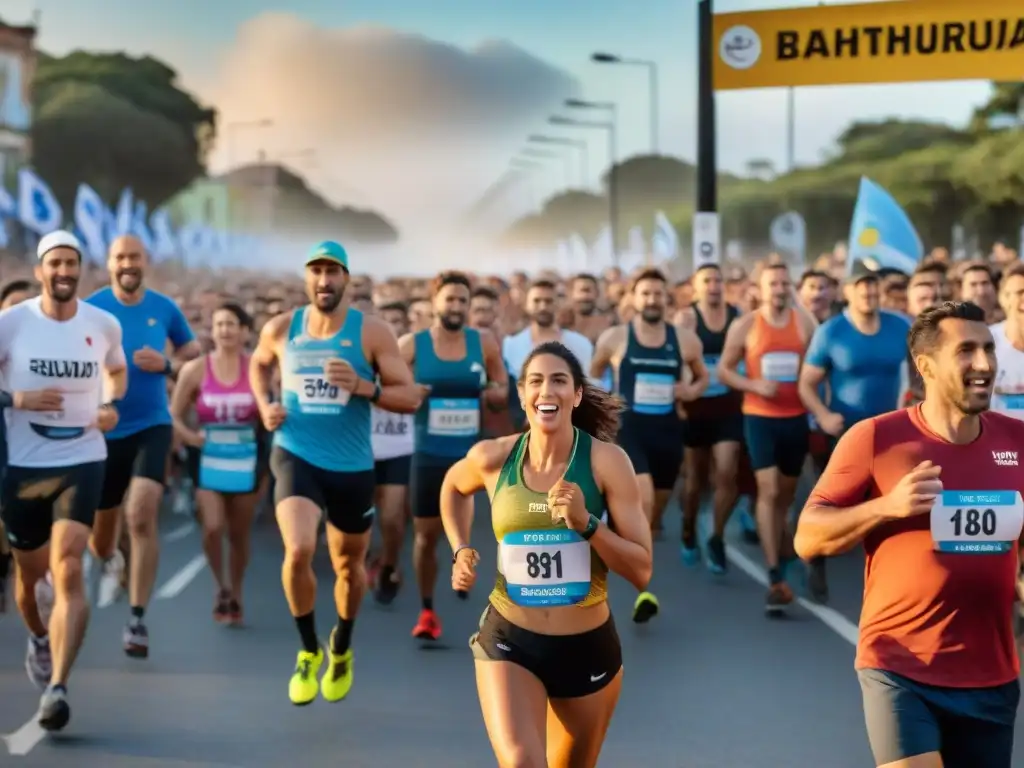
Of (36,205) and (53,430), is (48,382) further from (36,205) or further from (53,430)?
(36,205)

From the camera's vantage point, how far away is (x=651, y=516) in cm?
1152

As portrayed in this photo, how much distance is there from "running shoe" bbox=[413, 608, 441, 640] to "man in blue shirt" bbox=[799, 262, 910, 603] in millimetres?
2410

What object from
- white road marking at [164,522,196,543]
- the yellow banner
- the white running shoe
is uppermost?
the yellow banner

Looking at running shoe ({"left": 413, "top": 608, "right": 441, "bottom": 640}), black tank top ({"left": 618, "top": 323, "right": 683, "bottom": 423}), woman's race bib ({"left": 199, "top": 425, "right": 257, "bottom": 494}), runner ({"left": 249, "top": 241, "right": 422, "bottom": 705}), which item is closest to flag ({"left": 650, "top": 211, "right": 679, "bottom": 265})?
black tank top ({"left": 618, "top": 323, "right": 683, "bottom": 423})

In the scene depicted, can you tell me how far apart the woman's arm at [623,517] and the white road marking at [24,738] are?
3.01 meters

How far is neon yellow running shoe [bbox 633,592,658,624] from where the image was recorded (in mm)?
10359

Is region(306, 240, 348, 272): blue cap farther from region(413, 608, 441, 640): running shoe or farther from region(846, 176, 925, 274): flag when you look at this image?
region(846, 176, 925, 274): flag

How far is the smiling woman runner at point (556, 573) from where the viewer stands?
5.47 meters

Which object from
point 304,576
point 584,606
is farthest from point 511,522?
point 304,576

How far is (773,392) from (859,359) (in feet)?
2.59

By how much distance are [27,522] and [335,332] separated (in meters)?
1.63

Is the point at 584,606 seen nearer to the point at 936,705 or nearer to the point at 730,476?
the point at 936,705

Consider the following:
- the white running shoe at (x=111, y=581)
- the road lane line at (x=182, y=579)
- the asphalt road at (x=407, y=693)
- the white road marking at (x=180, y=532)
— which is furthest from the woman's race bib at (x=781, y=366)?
the white road marking at (x=180, y=532)

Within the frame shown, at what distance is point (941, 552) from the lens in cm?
486
